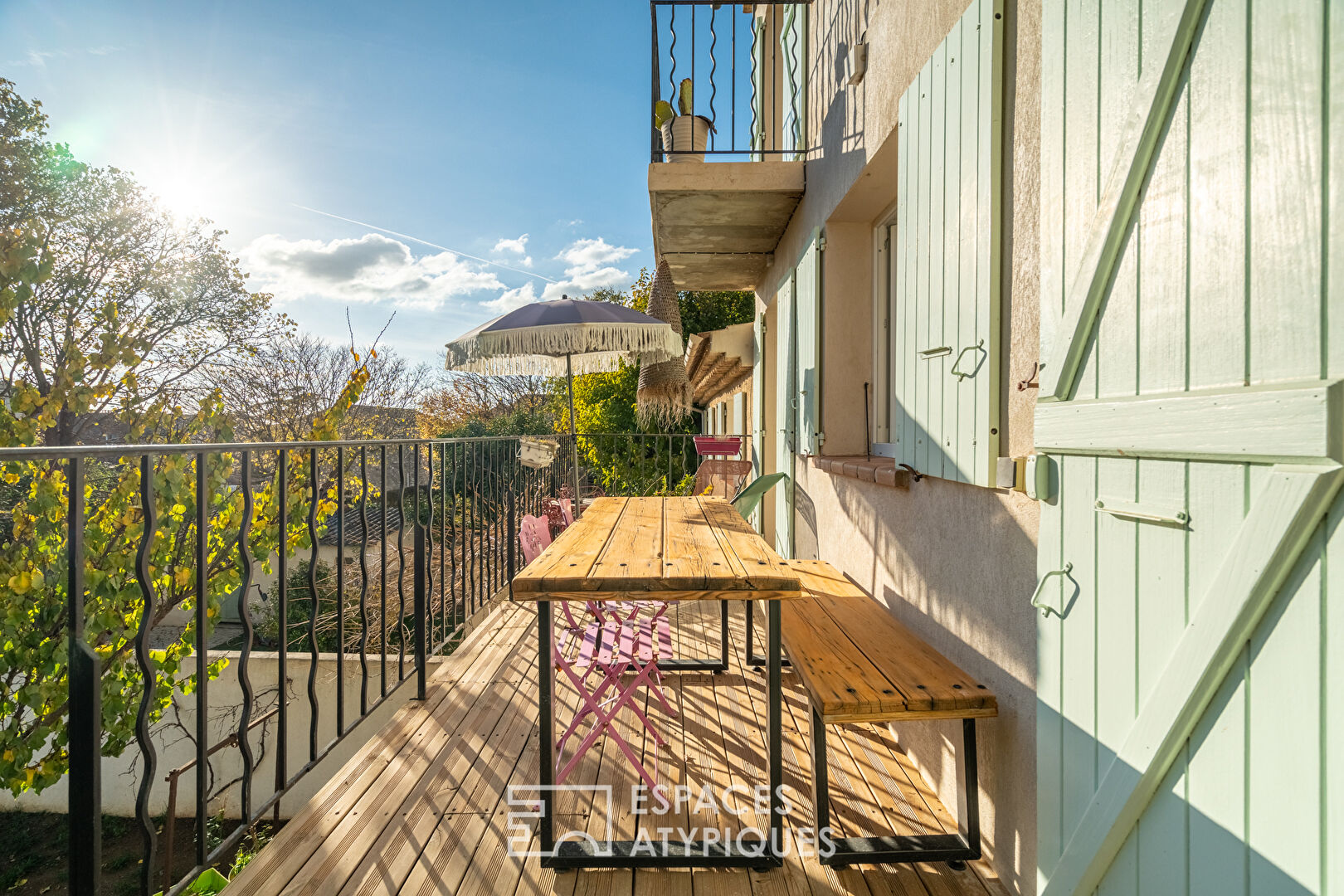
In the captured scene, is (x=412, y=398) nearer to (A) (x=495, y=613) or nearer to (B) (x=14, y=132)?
(B) (x=14, y=132)

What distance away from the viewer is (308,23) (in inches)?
424

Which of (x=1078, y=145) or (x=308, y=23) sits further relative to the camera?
(x=308, y=23)

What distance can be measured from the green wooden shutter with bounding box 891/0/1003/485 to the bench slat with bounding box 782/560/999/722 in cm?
56

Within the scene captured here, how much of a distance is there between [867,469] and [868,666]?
0.93 m

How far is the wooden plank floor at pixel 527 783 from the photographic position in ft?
5.63

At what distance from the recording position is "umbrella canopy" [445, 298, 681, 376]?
4.47 m

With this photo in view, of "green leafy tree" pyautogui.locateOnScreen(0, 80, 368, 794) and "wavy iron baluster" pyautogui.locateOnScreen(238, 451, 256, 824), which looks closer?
"wavy iron baluster" pyautogui.locateOnScreen(238, 451, 256, 824)

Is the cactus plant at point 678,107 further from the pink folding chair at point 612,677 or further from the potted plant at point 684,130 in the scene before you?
the pink folding chair at point 612,677

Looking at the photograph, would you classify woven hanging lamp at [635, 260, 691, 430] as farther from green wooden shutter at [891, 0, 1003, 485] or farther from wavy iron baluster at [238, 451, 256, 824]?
wavy iron baluster at [238, 451, 256, 824]

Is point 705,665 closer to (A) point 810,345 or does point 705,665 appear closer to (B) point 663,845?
(B) point 663,845

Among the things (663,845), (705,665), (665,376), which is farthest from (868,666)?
(665,376)

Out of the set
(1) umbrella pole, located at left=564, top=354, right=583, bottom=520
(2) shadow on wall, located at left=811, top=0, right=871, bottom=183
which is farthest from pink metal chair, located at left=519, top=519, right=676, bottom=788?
(2) shadow on wall, located at left=811, top=0, right=871, bottom=183

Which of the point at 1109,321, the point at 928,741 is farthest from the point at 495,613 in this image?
the point at 1109,321

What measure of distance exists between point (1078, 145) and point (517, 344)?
3600 mm
